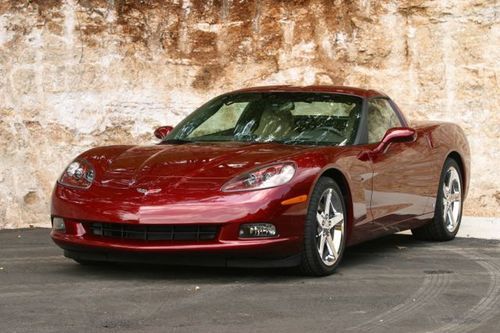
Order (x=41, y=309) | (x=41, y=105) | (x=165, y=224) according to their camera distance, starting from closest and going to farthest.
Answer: (x=41, y=309), (x=165, y=224), (x=41, y=105)

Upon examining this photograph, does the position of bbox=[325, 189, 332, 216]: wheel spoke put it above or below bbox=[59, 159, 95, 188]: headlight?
below

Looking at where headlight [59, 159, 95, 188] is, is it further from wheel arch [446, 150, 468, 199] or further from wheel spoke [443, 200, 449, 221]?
wheel arch [446, 150, 468, 199]

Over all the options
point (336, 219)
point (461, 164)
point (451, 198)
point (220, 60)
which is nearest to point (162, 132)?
point (336, 219)

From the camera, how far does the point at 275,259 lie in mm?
7293

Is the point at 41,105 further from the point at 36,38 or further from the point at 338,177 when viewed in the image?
the point at 338,177

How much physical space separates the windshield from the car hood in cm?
33

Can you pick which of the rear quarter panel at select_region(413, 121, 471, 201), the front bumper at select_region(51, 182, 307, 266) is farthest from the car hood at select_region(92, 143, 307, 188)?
the rear quarter panel at select_region(413, 121, 471, 201)

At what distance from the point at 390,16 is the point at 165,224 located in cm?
780

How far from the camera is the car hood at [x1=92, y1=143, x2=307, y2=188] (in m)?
7.38

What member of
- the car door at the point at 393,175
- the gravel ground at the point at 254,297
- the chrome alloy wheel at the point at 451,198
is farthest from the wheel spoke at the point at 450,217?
the gravel ground at the point at 254,297

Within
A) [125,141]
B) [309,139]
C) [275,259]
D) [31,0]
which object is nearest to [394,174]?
[309,139]

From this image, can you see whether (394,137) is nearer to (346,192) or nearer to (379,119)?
(379,119)

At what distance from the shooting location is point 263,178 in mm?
7277

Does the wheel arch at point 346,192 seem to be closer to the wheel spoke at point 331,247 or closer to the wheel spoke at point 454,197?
the wheel spoke at point 331,247
